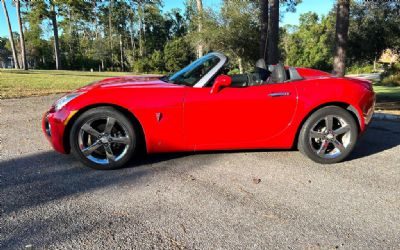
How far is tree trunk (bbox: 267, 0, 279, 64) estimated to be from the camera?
958 centimetres

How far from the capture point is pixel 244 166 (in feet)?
12.0

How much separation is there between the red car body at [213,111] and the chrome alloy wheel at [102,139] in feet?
0.57

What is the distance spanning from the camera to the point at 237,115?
3582 millimetres

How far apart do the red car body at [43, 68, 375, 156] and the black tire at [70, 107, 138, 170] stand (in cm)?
10

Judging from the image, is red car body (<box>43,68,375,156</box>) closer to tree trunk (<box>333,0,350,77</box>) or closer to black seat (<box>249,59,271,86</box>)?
black seat (<box>249,59,271,86</box>)

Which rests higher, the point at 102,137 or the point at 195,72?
the point at 195,72

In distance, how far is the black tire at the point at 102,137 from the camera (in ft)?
11.1

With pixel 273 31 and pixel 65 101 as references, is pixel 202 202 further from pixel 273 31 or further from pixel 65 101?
pixel 273 31

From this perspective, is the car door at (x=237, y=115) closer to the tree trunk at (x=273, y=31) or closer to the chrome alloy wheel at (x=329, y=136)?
the chrome alloy wheel at (x=329, y=136)

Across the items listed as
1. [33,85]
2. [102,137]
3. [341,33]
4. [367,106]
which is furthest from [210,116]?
[33,85]

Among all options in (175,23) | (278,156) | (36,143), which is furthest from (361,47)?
(175,23)

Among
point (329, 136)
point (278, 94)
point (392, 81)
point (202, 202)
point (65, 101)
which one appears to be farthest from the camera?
point (392, 81)

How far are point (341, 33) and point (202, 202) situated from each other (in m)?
7.88

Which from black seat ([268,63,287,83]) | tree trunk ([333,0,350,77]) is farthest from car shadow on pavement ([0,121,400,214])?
tree trunk ([333,0,350,77])
